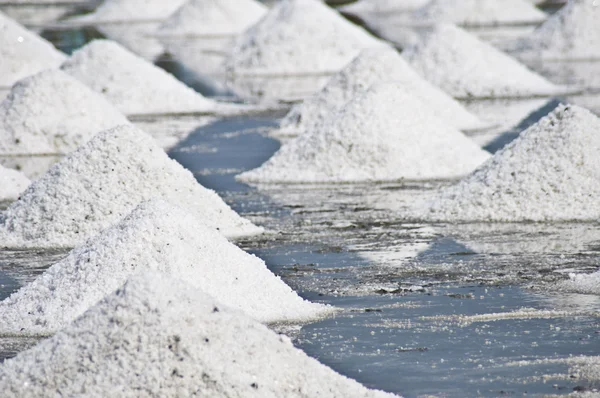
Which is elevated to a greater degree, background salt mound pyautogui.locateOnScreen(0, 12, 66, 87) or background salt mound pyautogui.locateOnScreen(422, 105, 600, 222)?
background salt mound pyautogui.locateOnScreen(422, 105, 600, 222)

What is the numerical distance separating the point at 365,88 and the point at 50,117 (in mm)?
3433

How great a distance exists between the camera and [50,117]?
50.0 ft

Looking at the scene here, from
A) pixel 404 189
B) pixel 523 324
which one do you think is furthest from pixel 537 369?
pixel 404 189

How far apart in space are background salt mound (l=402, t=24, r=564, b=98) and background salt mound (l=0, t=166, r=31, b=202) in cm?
829

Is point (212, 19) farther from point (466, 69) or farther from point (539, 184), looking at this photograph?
point (539, 184)

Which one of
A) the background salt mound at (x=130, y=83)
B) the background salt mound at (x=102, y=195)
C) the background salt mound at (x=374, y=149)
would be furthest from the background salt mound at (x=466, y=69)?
the background salt mound at (x=102, y=195)

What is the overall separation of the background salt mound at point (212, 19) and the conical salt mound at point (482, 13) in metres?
4.42

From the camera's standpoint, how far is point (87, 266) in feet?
24.3

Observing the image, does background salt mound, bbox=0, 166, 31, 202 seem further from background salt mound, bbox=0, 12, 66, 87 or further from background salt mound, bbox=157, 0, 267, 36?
background salt mound, bbox=157, 0, 267, 36

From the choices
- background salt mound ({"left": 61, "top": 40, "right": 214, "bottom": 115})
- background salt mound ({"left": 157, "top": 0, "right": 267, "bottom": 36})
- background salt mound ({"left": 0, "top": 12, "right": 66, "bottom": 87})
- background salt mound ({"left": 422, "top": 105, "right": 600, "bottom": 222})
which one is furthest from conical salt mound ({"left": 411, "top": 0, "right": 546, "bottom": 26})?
background salt mound ({"left": 422, "top": 105, "right": 600, "bottom": 222})

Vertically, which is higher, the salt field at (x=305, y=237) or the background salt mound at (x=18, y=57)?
the salt field at (x=305, y=237)

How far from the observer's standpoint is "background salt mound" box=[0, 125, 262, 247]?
977 centimetres

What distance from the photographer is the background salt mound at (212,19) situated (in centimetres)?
3284

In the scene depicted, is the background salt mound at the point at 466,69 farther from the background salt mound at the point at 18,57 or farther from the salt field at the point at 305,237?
the background salt mound at the point at 18,57
